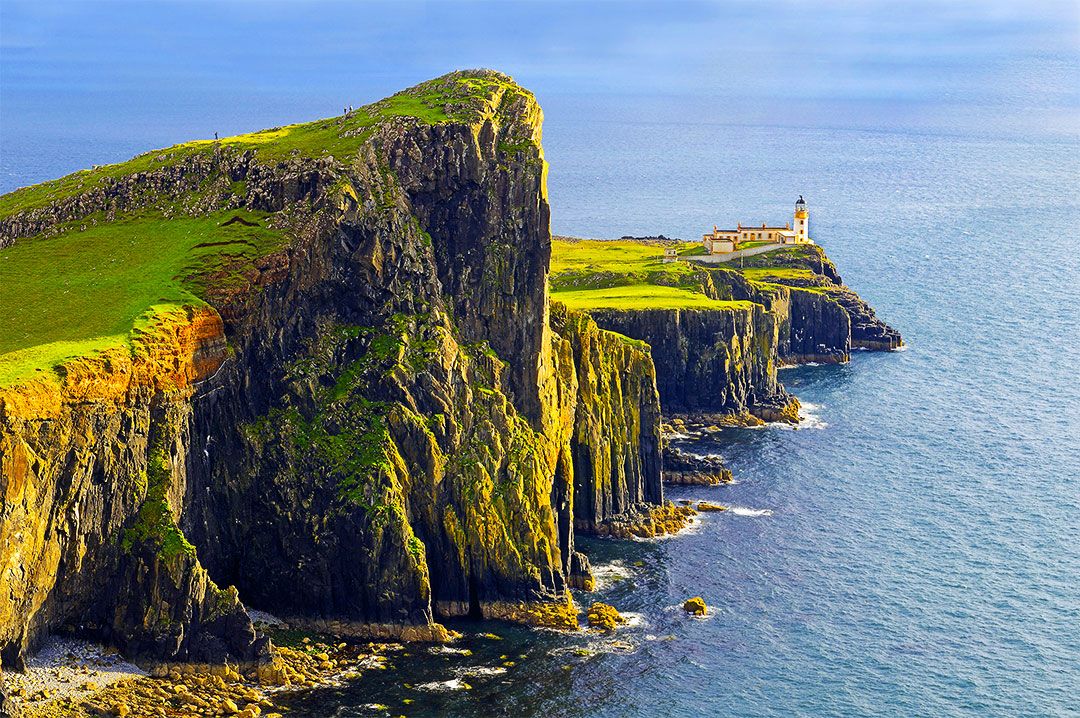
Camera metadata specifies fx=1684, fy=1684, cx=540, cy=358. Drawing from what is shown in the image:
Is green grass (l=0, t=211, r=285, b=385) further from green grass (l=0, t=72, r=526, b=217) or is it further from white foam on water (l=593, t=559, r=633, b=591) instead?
white foam on water (l=593, t=559, r=633, b=591)

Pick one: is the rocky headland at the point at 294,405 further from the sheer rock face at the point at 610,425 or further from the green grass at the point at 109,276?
the sheer rock face at the point at 610,425

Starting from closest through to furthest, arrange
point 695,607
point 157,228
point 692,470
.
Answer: point 695,607 → point 157,228 → point 692,470

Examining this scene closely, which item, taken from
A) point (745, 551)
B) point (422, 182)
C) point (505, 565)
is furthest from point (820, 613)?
point (422, 182)

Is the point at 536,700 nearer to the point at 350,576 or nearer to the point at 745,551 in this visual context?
the point at 350,576

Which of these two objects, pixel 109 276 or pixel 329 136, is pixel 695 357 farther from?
pixel 109 276

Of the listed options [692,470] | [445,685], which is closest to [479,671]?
[445,685]

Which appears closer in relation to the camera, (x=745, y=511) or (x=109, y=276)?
(x=109, y=276)
